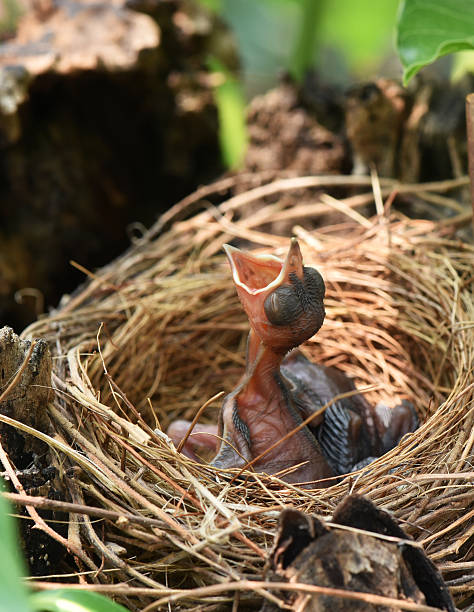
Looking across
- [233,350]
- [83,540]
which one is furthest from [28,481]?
[233,350]

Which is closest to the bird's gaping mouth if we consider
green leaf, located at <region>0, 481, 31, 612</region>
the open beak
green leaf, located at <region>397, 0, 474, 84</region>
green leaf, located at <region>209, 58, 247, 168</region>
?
the open beak

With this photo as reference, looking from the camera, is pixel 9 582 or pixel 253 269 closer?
pixel 9 582

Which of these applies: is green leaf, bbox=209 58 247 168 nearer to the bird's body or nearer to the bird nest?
the bird nest

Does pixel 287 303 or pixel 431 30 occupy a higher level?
pixel 431 30

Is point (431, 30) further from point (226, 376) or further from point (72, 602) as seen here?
point (72, 602)

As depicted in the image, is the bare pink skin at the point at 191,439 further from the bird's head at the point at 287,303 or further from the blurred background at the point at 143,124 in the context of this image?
the blurred background at the point at 143,124

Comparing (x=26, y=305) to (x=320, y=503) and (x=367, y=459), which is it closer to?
(x=367, y=459)

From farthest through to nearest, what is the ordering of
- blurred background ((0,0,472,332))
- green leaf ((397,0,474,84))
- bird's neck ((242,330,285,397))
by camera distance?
1. blurred background ((0,0,472,332))
2. bird's neck ((242,330,285,397))
3. green leaf ((397,0,474,84))

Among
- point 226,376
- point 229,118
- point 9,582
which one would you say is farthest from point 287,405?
point 229,118
